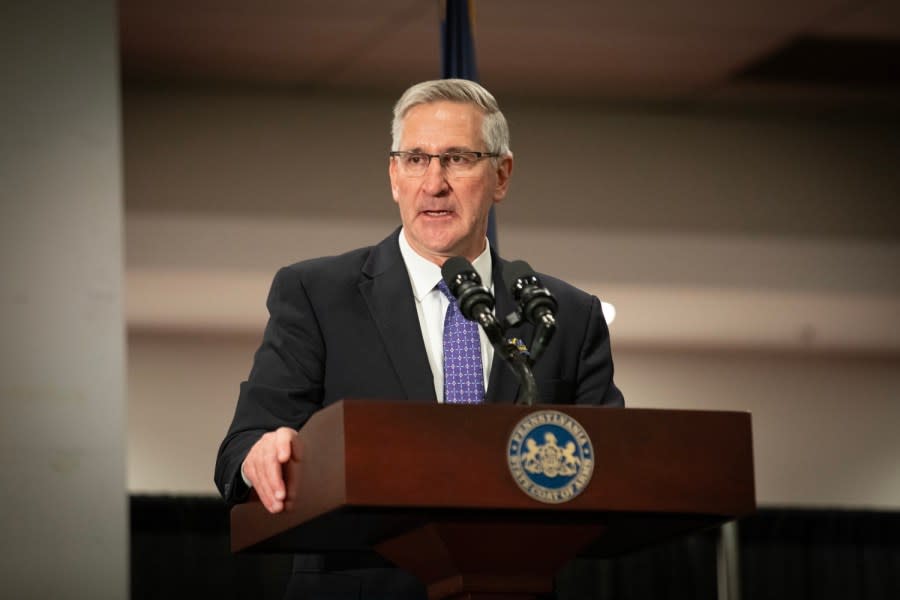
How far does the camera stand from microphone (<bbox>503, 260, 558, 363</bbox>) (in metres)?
2.00

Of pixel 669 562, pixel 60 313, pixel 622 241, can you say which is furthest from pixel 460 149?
pixel 669 562

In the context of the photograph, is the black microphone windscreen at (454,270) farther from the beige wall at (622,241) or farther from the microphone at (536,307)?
the beige wall at (622,241)

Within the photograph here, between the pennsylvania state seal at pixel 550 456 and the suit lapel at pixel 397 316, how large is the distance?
0.42 metres

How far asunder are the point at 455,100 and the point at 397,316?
A: 0.37 m

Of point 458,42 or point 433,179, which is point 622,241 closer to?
point 458,42

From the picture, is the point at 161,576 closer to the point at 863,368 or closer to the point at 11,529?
the point at 11,529

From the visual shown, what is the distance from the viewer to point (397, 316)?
228cm

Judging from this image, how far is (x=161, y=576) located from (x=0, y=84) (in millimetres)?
3606

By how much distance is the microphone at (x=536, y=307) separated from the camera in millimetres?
1997

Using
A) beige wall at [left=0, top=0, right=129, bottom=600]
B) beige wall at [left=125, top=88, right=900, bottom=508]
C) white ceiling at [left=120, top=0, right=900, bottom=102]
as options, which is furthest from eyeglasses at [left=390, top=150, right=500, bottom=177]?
beige wall at [left=125, top=88, right=900, bottom=508]

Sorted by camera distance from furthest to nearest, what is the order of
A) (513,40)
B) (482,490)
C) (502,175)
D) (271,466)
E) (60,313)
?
(513,40)
(60,313)
(502,175)
(271,466)
(482,490)

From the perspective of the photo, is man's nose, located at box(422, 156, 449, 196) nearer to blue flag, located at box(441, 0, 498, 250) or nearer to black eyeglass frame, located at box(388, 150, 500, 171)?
black eyeglass frame, located at box(388, 150, 500, 171)

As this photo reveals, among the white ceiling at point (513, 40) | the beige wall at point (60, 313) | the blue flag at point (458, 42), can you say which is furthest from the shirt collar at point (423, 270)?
the white ceiling at point (513, 40)

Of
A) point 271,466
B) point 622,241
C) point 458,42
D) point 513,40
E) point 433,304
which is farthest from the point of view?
point 622,241
